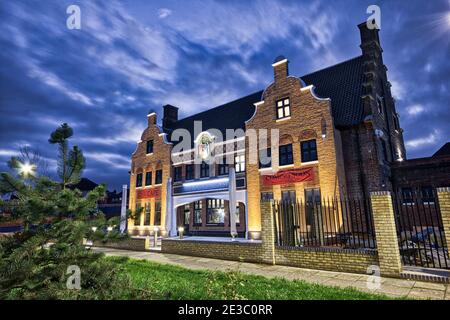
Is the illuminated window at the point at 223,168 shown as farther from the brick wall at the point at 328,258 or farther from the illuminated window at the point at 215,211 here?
the brick wall at the point at 328,258

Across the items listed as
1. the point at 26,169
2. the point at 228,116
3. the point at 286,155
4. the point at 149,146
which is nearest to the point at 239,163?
the point at 286,155

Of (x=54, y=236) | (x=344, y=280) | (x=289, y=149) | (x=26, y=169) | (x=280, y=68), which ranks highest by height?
(x=280, y=68)

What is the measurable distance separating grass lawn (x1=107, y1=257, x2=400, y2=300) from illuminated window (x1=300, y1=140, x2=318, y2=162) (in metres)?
10.4

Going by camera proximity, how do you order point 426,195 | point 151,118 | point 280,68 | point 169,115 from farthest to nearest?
point 169,115, point 151,118, point 280,68, point 426,195

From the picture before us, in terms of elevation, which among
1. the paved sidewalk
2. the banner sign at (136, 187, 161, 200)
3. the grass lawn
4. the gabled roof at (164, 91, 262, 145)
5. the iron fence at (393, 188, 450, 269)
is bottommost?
the paved sidewalk

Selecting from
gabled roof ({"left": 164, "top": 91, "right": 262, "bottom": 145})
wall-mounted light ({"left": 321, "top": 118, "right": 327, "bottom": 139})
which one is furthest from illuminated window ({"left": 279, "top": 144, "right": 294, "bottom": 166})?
gabled roof ({"left": 164, "top": 91, "right": 262, "bottom": 145})

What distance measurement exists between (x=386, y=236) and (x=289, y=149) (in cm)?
1026

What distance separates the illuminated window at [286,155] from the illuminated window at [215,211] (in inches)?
274

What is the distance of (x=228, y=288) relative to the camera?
15.0 ft

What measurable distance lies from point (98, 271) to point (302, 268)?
725cm

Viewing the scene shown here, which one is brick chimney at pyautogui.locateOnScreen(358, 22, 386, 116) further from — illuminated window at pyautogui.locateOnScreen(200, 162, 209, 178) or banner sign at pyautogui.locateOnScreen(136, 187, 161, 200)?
banner sign at pyautogui.locateOnScreen(136, 187, 161, 200)

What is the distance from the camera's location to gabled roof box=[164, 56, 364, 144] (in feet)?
55.0

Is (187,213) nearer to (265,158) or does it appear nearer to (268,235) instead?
(265,158)
